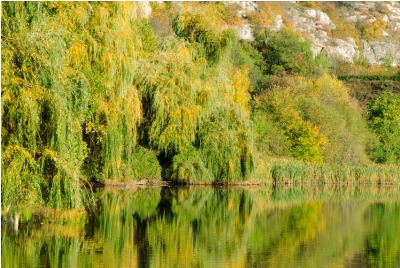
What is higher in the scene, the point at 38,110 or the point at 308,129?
the point at 308,129

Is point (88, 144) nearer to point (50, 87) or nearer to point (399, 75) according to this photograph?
point (50, 87)

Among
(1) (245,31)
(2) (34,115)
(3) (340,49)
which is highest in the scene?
(3) (340,49)

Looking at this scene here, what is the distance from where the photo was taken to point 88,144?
25203mm

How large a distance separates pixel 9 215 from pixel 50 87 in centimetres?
310

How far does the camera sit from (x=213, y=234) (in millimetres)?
17578

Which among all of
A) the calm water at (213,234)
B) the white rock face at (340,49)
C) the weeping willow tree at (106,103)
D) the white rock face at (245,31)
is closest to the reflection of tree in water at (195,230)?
the calm water at (213,234)

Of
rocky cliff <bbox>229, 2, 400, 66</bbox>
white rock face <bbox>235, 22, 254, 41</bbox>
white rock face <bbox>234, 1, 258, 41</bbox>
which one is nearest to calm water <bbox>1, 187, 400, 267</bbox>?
white rock face <bbox>235, 22, 254, 41</bbox>

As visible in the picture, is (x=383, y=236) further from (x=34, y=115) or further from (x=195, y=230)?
(x=34, y=115)

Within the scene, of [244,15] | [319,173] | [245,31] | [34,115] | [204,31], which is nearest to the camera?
[34,115]

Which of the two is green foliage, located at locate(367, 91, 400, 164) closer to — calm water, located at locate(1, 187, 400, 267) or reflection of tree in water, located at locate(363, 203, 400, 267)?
calm water, located at locate(1, 187, 400, 267)

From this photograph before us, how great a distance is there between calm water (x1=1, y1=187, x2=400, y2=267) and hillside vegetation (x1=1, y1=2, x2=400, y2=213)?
39.9 inches

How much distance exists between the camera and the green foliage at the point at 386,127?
52031 millimetres

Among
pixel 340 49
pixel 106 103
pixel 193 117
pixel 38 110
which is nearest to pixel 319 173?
pixel 193 117

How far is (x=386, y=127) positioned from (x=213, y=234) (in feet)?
134
